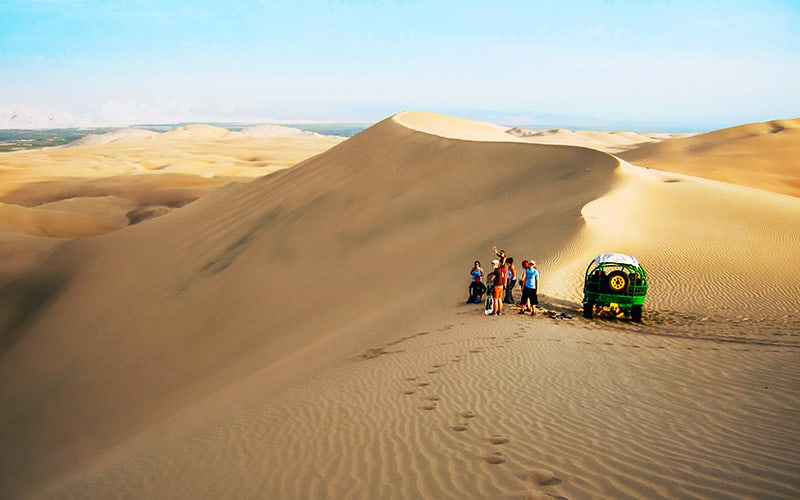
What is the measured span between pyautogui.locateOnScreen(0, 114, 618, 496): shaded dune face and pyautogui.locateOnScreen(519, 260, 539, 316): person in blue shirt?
190cm

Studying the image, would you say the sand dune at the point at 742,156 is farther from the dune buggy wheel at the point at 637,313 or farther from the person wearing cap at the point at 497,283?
the person wearing cap at the point at 497,283

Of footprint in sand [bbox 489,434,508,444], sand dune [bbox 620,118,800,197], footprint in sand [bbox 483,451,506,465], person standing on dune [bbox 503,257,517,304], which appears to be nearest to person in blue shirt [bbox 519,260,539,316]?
person standing on dune [bbox 503,257,517,304]

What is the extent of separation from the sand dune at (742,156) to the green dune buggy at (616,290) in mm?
29172

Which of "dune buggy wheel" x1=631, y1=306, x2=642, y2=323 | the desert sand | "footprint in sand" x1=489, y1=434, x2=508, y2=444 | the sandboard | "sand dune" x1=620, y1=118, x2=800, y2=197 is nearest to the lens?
the desert sand

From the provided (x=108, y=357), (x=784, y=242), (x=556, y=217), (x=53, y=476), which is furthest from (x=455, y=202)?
(x=53, y=476)

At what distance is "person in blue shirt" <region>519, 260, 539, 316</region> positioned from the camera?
1033 centimetres

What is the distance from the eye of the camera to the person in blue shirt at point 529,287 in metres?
10.3

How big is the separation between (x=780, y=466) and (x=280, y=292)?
1349 cm

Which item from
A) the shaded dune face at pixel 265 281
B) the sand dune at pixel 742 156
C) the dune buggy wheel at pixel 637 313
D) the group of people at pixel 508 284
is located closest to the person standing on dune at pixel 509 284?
the group of people at pixel 508 284

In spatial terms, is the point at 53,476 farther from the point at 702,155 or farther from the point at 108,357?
the point at 702,155

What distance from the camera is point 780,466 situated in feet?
14.1

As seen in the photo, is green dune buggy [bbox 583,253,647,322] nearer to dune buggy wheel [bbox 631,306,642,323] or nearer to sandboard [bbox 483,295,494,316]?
dune buggy wheel [bbox 631,306,642,323]

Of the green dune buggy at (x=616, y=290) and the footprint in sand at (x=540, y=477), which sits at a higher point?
the green dune buggy at (x=616, y=290)

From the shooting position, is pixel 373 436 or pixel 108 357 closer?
pixel 373 436
